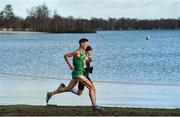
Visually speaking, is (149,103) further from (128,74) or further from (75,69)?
(128,74)

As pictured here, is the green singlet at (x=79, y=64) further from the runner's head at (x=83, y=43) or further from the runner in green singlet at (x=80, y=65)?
the runner's head at (x=83, y=43)

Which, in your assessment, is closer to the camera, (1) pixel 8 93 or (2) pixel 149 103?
(2) pixel 149 103

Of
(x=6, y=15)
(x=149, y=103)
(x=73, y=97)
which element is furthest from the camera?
(x=6, y=15)

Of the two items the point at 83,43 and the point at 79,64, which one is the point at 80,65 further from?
the point at 83,43

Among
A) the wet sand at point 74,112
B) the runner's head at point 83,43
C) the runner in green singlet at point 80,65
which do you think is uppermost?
the runner's head at point 83,43

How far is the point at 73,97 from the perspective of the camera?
70.2ft

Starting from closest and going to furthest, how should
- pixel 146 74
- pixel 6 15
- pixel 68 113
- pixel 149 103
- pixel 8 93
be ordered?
pixel 68 113, pixel 149 103, pixel 8 93, pixel 146 74, pixel 6 15

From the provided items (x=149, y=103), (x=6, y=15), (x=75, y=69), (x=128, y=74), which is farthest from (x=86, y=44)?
(x=6, y=15)

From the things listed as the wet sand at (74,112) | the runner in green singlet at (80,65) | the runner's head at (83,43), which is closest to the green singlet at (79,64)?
the runner in green singlet at (80,65)

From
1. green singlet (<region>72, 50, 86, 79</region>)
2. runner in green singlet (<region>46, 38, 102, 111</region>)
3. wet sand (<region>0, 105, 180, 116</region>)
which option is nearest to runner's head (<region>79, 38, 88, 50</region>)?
runner in green singlet (<region>46, 38, 102, 111</region>)

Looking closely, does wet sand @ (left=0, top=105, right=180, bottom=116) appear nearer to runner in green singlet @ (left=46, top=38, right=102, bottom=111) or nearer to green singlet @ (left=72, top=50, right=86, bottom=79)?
runner in green singlet @ (left=46, top=38, right=102, bottom=111)

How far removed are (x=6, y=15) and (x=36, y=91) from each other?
170 m

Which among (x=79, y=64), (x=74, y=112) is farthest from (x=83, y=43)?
(x=74, y=112)

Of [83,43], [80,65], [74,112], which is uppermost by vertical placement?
[83,43]
